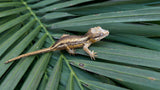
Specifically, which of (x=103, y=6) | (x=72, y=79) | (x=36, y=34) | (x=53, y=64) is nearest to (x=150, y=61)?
(x=72, y=79)

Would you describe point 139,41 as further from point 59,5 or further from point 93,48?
point 59,5

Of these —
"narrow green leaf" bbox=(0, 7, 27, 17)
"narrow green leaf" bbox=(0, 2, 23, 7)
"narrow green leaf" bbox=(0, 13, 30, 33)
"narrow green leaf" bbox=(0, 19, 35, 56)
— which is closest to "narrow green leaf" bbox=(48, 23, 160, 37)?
"narrow green leaf" bbox=(0, 19, 35, 56)

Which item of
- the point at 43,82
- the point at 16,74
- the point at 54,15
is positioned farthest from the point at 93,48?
the point at 16,74

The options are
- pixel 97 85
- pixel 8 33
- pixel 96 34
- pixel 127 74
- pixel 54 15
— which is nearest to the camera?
pixel 127 74

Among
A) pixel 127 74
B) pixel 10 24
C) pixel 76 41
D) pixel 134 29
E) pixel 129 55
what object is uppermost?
pixel 10 24

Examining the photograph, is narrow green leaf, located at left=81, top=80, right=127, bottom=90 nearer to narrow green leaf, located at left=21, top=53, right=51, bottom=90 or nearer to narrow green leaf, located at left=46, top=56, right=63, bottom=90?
narrow green leaf, located at left=46, top=56, right=63, bottom=90
